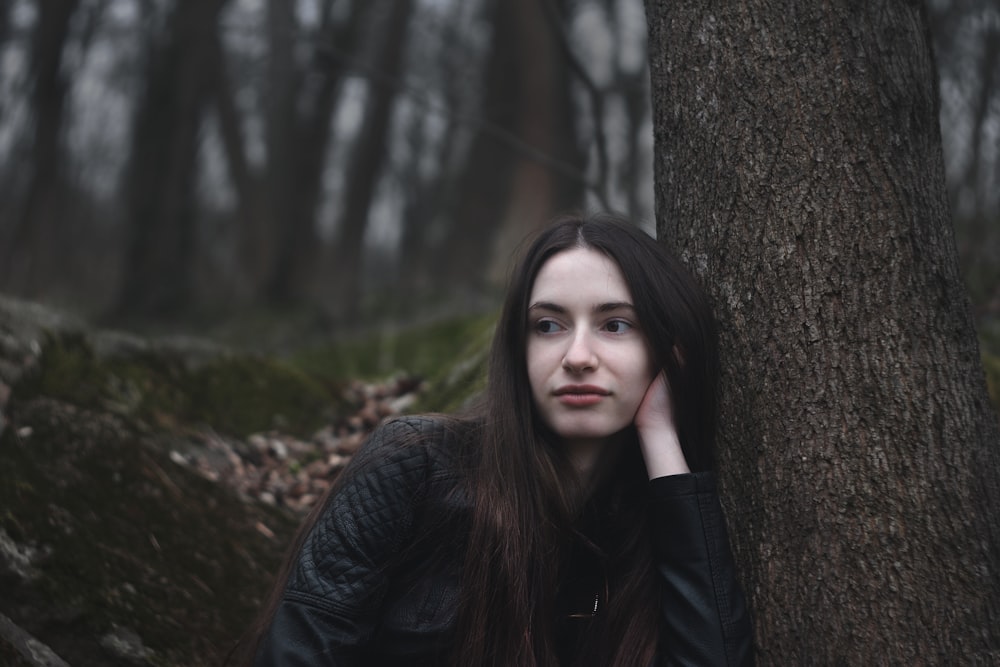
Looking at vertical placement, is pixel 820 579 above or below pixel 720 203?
below

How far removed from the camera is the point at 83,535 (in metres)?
2.65

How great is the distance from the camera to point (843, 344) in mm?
2238

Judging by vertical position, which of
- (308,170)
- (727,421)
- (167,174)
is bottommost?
(727,421)

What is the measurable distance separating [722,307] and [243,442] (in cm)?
237

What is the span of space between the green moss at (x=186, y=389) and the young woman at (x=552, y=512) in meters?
1.38

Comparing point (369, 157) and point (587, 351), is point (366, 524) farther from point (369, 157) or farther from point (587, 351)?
point (369, 157)

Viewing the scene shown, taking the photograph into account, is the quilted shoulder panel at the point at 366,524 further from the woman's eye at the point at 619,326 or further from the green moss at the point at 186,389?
the green moss at the point at 186,389

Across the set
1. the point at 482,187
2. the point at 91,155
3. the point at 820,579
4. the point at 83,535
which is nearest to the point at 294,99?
the point at 482,187

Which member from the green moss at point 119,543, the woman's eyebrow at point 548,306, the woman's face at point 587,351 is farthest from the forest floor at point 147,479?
the woman's eyebrow at point 548,306

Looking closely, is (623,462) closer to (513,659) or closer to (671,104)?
(513,659)

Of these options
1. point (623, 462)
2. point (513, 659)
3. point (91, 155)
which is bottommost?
point (513, 659)

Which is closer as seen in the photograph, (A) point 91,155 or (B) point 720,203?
(B) point 720,203

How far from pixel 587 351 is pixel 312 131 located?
11.8 meters

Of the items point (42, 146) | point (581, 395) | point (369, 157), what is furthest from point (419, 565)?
point (369, 157)
